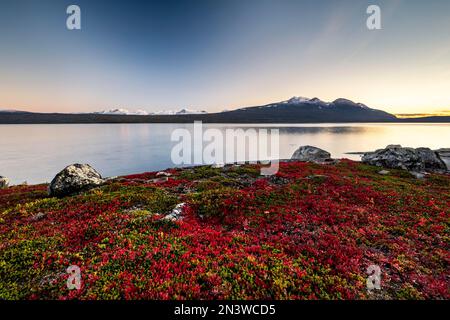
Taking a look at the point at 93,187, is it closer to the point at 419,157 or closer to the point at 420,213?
the point at 420,213

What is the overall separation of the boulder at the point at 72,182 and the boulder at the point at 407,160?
3996cm

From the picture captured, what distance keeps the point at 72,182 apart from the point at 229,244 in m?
15.9

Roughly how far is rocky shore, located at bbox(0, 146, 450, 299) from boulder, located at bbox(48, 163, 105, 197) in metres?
0.16

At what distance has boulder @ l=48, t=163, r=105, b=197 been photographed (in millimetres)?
16703

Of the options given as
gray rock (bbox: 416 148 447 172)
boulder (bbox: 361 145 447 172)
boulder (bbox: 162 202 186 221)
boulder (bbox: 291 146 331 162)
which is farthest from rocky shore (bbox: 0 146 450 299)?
boulder (bbox: 291 146 331 162)

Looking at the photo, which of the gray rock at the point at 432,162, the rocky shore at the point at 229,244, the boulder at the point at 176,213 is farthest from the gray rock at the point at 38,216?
the gray rock at the point at 432,162

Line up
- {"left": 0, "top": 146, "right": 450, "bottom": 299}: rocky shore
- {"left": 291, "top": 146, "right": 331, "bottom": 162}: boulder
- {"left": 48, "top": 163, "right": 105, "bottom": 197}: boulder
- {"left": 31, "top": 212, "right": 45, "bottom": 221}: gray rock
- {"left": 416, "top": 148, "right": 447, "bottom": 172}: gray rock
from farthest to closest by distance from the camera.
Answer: {"left": 291, "top": 146, "right": 331, "bottom": 162}: boulder, {"left": 416, "top": 148, "right": 447, "bottom": 172}: gray rock, {"left": 48, "top": 163, "right": 105, "bottom": 197}: boulder, {"left": 31, "top": 212, "right": 45, "bottom": 221}: gray rock, {"left": 0, "top": 146, "right": 450, "bottom": 299}: rocky shore

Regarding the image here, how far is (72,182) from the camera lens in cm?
1714

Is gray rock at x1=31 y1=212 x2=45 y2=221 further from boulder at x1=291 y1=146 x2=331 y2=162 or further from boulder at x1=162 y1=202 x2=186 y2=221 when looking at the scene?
boulder at x1=291 y1=146 x2=331 y2=162

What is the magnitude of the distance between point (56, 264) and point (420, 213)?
19.6 meters

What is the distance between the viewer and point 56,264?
275 inches

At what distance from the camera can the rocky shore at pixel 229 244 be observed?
6199mm

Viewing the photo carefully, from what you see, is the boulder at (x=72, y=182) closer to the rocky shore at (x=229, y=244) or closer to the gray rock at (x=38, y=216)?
the rocky shore at (x=229, y=244)
